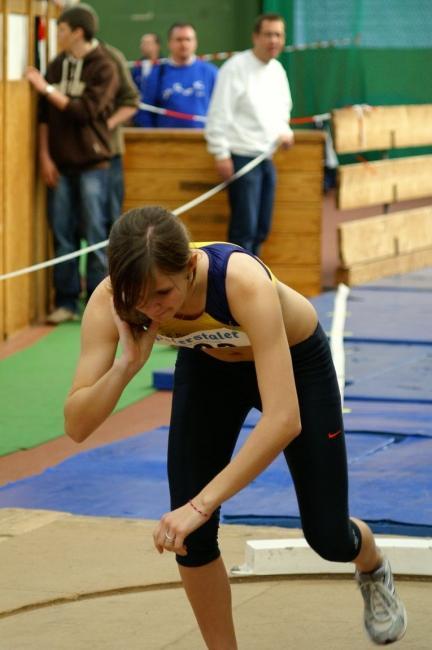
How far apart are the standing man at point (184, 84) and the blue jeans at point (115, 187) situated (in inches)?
104

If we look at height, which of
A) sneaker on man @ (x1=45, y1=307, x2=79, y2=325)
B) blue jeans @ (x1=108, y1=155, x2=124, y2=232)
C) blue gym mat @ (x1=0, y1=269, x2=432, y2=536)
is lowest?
sneaker on man @ (x1=45, y1=307, x2=79, y2=325)

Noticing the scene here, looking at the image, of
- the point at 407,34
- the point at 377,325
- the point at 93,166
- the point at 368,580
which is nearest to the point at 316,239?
the point at 377,325

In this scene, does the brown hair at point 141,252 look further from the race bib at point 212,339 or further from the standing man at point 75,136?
the standing man at point 75,136

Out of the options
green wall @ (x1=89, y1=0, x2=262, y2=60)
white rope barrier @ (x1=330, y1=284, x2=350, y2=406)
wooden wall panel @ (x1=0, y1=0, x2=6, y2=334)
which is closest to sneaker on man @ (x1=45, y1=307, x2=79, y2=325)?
wooden wall panel @ (x1=0, y1=0, x2=6, y2=334)

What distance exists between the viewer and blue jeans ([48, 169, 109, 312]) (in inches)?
382

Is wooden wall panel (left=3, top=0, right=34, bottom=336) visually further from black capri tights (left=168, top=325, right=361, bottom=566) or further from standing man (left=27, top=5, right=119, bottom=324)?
black capri tights (left=168, top=325, right=361, bottom=566)

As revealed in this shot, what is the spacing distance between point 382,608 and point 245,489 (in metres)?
1.81

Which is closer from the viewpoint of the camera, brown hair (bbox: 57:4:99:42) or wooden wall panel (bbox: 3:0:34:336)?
wooden wall panel (bbox: 3:0:34:336)

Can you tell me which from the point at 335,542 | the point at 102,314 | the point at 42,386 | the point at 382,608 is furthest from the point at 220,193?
the point at 102,314

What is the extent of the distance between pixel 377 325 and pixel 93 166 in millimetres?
2296

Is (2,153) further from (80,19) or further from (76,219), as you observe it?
(80,19)

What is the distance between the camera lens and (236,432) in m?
3.56

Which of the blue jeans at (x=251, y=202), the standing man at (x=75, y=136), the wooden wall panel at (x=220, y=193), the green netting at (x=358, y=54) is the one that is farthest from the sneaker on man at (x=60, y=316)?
the green netting at (x=358, y=54)

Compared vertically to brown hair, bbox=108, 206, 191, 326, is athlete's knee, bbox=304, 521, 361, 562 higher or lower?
lower
